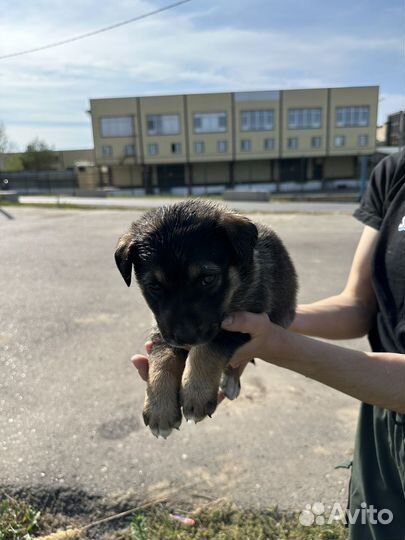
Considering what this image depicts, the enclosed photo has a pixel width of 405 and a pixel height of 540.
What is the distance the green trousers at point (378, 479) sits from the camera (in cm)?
223

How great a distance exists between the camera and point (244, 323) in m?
2.06

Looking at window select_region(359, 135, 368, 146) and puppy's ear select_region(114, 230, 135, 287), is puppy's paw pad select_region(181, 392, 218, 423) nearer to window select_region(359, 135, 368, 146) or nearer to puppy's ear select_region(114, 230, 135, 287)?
puppy's ear select_region(114, 230, 135, 287)

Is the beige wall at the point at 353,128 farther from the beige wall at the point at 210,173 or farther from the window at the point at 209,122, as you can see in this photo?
the beige wall at the point at 210,173

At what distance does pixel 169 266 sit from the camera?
2.11 meters

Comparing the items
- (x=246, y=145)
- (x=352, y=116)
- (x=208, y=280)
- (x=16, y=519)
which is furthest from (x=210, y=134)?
(x=208, y=280)

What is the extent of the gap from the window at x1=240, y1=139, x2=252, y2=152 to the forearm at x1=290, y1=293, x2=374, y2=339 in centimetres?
5766

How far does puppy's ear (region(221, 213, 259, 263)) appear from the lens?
2.26m

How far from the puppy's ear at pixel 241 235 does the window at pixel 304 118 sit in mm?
58835

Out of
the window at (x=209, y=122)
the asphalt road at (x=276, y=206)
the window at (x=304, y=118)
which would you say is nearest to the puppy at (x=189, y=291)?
the asphalt road at (x=276, y=206)

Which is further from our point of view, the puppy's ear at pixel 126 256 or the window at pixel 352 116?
the window at pixel 352 116

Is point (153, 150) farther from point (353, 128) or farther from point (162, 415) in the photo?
point (162, 415)

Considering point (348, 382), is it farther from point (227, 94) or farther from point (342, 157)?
point (342, 157)

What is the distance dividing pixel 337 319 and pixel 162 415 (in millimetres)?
1242

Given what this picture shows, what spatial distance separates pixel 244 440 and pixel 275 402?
670 mm
